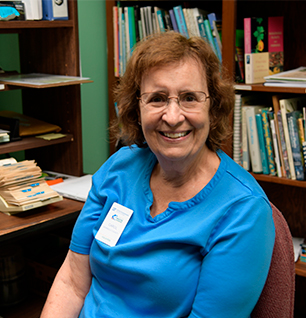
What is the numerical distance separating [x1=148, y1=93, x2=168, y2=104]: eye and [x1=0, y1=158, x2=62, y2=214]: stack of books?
2.59 ft

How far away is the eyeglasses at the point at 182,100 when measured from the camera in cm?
112

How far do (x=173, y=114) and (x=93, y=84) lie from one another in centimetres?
173

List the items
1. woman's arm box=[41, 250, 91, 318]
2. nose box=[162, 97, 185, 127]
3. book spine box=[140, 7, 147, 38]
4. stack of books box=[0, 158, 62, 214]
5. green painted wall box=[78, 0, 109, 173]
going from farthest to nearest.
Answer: green painted wall box=[78, 0, 109, 173], book spine box=[140, 7, 147, 38], stack of books box=[0, 158, 62, 214], woman's arm box=[41, 250, 91, 318], nose box=[162, 97, 185, 127]

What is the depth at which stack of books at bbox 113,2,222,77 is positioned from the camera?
2.12m

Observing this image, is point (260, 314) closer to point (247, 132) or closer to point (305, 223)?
point (247, 132)

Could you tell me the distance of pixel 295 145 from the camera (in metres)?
1.94

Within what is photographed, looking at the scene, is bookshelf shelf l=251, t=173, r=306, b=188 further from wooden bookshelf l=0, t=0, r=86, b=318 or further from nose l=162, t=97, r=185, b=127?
nose l=162, t=97, r=185, b=127

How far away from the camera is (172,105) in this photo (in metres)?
1.12

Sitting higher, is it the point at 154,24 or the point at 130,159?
the point at 154,24

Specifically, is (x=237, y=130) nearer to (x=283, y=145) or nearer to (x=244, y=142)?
(x=244, y=142)

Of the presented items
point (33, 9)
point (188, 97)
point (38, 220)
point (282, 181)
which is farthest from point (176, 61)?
point (282, 181)

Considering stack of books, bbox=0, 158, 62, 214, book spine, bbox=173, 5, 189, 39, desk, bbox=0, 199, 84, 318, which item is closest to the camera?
desk, bbox=0, 199, 84, 318

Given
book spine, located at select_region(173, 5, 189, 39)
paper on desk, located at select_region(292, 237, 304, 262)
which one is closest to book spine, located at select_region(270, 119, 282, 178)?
paper on desk, located at select_region(292, 237, 304, 262)

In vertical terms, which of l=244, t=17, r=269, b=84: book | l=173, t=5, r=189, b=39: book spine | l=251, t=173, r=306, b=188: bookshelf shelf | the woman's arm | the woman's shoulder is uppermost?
l=173, t=5, r=189, b=39: book spine
